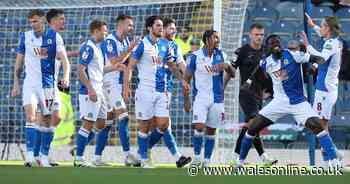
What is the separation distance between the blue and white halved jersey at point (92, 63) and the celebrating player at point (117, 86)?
0.34 m

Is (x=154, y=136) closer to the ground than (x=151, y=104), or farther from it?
closer to the ground

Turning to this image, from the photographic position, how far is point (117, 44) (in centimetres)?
1283

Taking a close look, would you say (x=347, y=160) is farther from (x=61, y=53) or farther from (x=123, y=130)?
(x=61, y=53)

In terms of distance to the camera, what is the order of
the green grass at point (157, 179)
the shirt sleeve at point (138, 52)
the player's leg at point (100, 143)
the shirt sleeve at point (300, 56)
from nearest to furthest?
1. the green grass at point (157, 179)
2. the shirt sleeve at point (300, 56)
3. the shirt sleeve at point (138, 52)
4. the player's leg at point (100, 143)

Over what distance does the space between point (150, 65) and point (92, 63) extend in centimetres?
80

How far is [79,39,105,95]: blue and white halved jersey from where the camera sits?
39.9ft

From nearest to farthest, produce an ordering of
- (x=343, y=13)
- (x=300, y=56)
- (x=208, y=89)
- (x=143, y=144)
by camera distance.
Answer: (x=300, y=56) → (x=143, y=144) → (x=208, y=89) → (x=343, y=13)

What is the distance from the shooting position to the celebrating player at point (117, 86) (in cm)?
1270

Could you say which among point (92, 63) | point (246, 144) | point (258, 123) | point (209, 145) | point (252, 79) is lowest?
point (209, 145)

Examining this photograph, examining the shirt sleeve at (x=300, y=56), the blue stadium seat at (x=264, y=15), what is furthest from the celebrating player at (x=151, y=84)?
the blue stadium seat at (x=264, y=15)

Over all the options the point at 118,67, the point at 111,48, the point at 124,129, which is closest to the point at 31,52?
the point at 118,67

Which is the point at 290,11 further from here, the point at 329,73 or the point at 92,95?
the point at 92,95

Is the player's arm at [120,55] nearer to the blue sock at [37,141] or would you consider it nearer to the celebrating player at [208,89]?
the celebrating player at [208,89]

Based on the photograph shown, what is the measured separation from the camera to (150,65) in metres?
12.1
